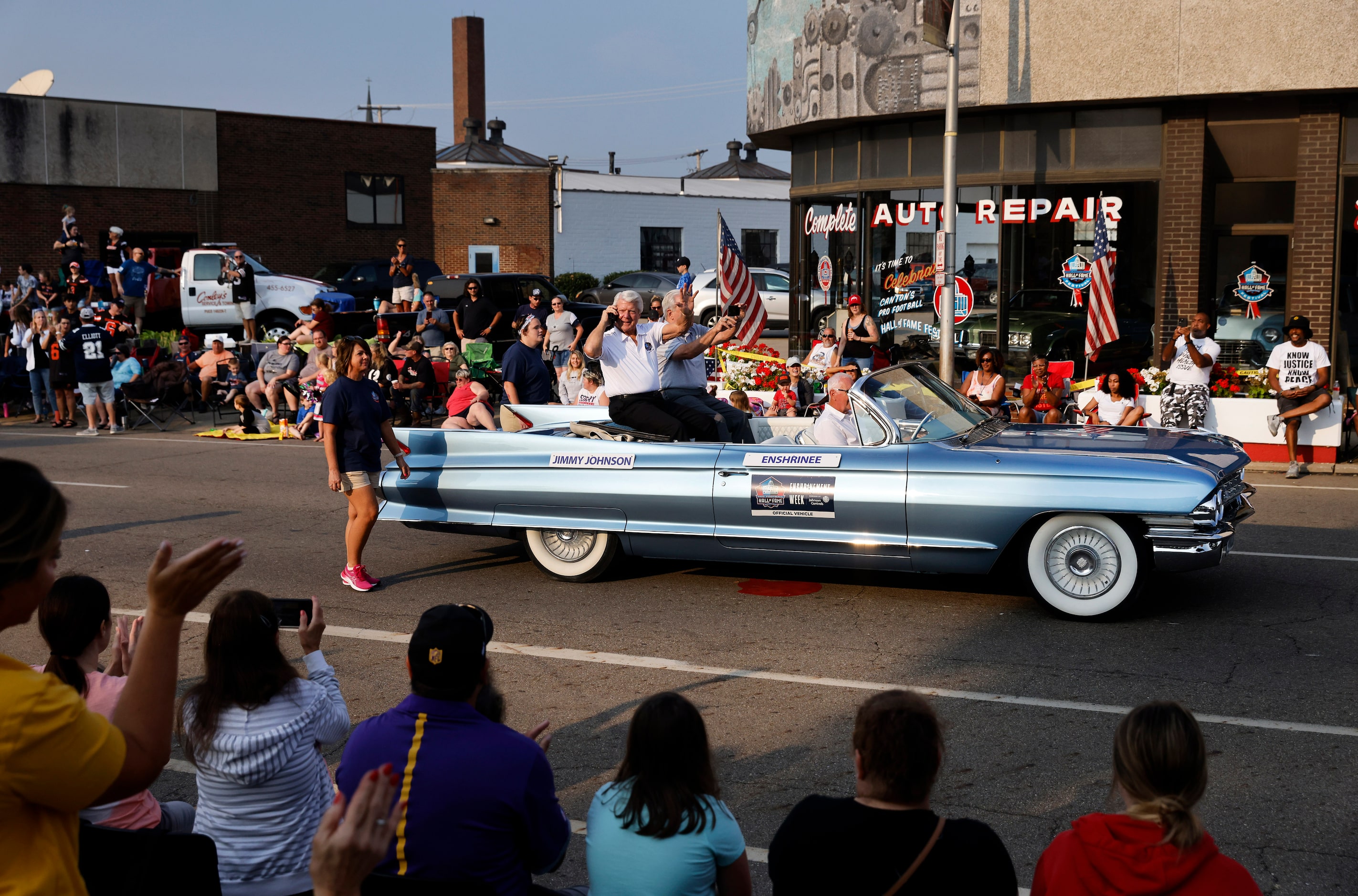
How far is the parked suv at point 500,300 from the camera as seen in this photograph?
22.6 metres

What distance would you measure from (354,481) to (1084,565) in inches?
Answer: 196

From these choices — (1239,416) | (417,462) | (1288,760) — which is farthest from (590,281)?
(1288,760)

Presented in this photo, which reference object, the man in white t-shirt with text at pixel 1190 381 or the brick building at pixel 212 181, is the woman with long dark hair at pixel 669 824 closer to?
the man in white t-shirt with text at pixel 1190 381

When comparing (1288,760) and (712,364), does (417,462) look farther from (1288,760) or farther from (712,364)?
(712,364)

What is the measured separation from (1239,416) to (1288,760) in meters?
9.99

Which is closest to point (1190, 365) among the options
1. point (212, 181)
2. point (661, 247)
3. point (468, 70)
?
point (212, 181)

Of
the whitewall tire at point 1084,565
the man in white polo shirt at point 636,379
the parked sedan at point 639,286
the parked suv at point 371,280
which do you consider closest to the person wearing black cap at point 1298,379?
the whitewall tire at point 1084,565

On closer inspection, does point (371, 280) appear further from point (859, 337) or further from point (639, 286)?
point (859, 337)

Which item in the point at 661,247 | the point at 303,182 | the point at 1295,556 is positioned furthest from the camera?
the point at 661,247

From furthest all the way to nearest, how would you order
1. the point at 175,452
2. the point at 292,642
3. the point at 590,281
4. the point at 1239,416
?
the point at 590,281, the point at 175,452, the point at 1239,416, the point at 292,642

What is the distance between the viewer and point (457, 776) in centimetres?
316

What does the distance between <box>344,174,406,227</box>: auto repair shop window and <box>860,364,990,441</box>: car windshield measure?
107ft

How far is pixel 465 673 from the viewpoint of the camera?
335 centimetres

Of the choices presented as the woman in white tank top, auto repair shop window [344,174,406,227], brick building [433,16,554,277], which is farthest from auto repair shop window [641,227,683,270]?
the woman in white tank top
